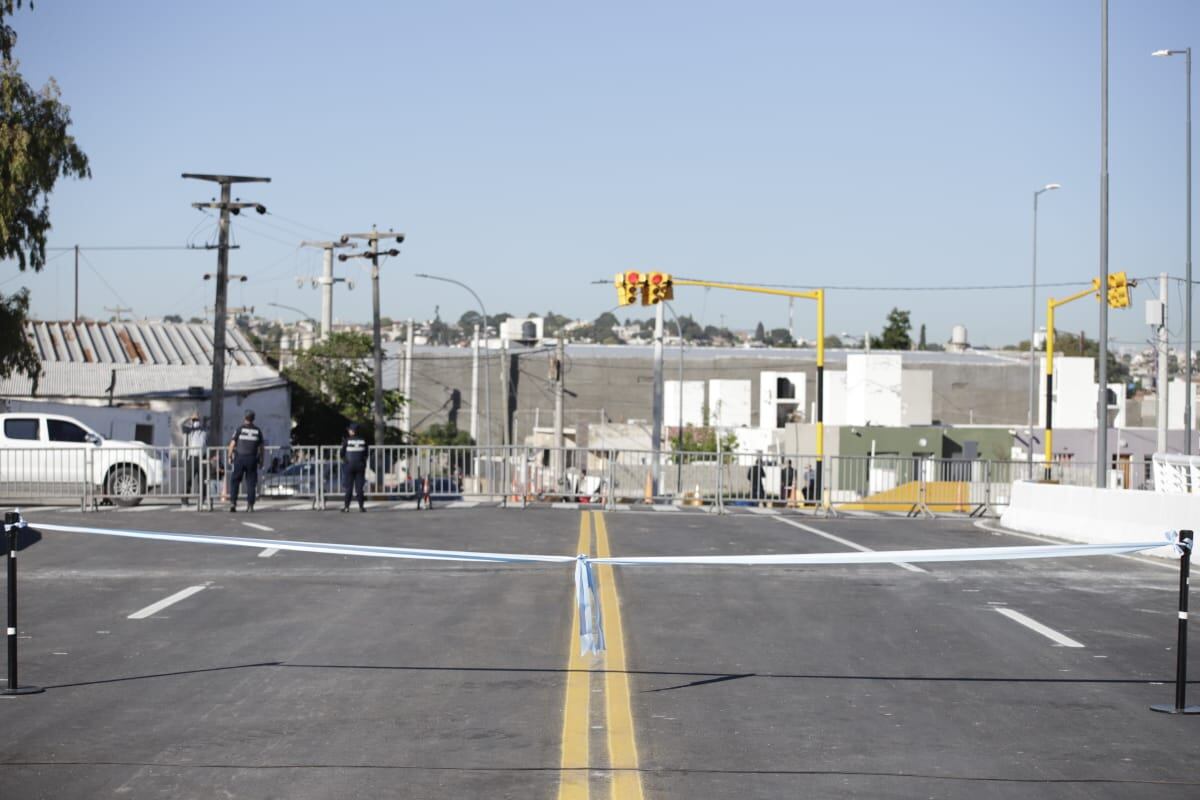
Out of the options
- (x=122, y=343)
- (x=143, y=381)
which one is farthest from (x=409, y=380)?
(x=143, y=381)

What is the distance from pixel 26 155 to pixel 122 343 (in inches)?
1308

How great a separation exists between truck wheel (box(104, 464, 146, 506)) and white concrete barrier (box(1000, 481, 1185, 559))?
16610mm

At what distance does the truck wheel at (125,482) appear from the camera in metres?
27.1

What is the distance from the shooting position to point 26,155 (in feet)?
101

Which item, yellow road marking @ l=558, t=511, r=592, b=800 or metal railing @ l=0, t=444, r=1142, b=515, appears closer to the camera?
yellow road marking @ l=558, t=511, r=592, b=800

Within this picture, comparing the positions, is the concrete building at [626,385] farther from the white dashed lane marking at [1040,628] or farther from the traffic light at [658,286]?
the white dashed lane marking at [1040,628]

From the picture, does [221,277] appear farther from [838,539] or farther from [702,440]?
[702,440]

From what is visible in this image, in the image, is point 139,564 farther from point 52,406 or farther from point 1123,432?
point 1123,432

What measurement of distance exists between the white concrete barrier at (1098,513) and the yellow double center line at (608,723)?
9744 millimetres

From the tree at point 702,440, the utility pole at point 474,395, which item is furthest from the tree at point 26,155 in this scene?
the utility pole at point 474,395

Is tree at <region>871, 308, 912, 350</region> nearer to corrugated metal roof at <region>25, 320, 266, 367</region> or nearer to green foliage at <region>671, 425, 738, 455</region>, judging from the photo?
green foliage at <region>671, 425, 738, 455</region>

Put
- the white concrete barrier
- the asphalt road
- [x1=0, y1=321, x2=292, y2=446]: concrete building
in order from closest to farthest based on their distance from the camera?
the asphalt road, the white concrete barrier, [x1=0, y1=321, x2=292, y2=446]: concrete building

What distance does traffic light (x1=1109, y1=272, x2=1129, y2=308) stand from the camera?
32469mm

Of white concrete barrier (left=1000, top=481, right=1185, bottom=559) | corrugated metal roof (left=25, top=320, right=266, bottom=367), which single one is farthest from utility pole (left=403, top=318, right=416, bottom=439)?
white concrete barrier (left=1000, top=481, right=1185, bottom=559)
